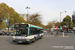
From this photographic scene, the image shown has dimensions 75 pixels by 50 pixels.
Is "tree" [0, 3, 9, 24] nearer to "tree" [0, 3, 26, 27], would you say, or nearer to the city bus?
"tree" [0, 3, 26, 27]

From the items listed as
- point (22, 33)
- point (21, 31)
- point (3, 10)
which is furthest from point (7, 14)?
point (22, 33)

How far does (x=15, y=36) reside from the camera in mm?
12727

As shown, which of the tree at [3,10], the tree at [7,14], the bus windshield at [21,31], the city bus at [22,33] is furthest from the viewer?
the tree at [7,14]

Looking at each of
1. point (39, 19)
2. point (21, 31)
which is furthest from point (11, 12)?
point (21, 31)

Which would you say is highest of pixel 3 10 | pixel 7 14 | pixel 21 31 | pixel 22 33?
pixel 3 10

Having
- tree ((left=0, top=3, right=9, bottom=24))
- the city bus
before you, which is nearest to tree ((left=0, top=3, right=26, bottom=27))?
tree ((left=0, top=3, right=9, bottom=24))

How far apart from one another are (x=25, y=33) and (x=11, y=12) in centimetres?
2926

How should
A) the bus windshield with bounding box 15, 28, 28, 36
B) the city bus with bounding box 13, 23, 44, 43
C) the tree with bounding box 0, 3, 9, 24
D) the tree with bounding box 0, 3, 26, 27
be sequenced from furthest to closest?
the tree with bounding box 0, 3, 26, 27 < the tree with bounding box 0, 3, 9, 24 < the bus windshield with bounding box 15, 28, 28, 36 < the city bus with bounding box 13, 23, 44, 43

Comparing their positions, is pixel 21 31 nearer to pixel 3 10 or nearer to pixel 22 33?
pixel 22 33

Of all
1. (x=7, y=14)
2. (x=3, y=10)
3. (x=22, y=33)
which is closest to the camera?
(x=22, y=33)

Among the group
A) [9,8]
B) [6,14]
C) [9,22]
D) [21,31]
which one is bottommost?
[21,31]

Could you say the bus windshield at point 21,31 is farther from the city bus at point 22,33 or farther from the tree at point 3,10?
the tree at point 3,10

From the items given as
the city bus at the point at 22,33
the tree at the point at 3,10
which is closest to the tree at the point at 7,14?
the tree at the point at 3,10

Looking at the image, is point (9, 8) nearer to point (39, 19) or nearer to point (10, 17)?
point (10, 17)
